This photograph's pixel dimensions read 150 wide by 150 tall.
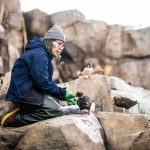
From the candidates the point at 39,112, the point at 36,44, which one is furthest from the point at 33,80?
the point at 36,44

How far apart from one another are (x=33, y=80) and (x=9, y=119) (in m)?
0.76

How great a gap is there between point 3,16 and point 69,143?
20.1 metres

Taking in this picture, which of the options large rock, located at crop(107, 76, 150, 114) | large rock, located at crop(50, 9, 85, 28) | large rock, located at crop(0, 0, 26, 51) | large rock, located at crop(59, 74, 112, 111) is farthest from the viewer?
large rock, located at crop(50, 9, 85, 28)

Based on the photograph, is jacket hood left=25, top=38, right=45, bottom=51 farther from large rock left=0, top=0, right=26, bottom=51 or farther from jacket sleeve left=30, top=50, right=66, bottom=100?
large rock left=0, top=0, right=26, bottom=51

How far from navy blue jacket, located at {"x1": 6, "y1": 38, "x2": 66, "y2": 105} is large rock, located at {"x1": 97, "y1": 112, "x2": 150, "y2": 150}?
0.92 meters

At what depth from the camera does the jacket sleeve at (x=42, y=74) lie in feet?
20.8

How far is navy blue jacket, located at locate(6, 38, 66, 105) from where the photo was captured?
6367 millimetres

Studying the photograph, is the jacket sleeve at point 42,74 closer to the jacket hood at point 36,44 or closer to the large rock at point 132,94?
the jacket hood at point 36,44

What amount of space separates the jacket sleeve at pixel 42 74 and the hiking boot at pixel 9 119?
61 cm

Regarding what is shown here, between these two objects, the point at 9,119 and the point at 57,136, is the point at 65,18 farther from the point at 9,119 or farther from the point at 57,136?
the point at 57,136

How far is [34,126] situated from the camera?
20.1 ft

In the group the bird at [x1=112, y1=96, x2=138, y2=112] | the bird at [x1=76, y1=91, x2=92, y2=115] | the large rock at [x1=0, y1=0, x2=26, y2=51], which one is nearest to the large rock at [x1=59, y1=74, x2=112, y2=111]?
the bird at [x1=112, y1=96, x2=138, y2=112]

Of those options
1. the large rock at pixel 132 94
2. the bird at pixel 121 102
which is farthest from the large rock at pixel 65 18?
the bird at pixel 121 102

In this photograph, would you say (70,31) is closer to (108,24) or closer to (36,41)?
(108,24)
